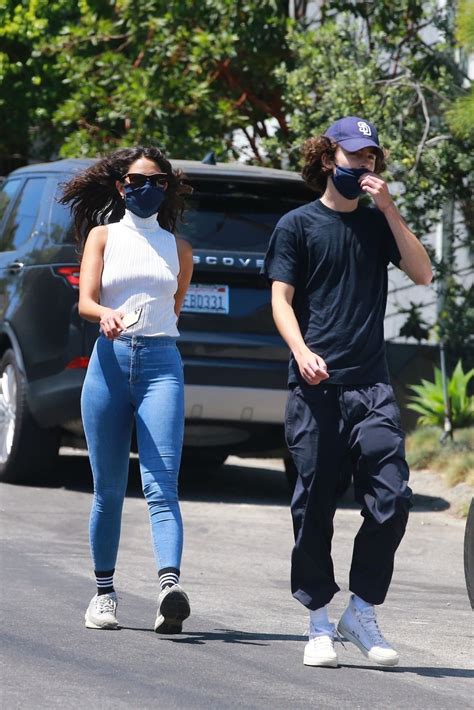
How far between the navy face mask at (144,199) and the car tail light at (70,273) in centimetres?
349

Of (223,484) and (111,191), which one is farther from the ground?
(111,191)

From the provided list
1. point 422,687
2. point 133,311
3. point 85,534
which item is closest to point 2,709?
point 422,687

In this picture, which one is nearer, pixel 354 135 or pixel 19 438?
pixel 354 135

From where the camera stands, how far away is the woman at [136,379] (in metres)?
5.99

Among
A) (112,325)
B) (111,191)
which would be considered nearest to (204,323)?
(111,191)

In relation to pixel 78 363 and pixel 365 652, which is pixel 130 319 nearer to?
pixel 365 652

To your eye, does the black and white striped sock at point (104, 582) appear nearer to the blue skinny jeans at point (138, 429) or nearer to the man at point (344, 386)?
the blue skinny jeans at point (138, 429)

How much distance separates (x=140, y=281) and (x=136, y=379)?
1.21 feet

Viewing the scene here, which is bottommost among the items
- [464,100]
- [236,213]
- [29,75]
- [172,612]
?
[172,612]

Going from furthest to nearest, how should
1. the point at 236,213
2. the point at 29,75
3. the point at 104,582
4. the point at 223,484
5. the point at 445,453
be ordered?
the point at 29,75, the point at 445,453, the point at 223,484, the point at 236,213, the point at 104,582

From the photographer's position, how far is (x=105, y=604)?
612cm

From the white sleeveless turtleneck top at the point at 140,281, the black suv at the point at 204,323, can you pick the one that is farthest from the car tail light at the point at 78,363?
the white sleeveless turtleneck top at the point at 140,281

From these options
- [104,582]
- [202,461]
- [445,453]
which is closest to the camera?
[104,582]

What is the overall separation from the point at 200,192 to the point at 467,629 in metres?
3.98
